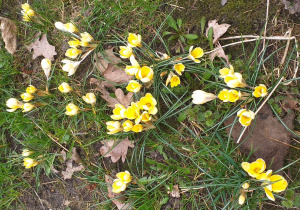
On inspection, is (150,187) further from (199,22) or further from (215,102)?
(199,22)

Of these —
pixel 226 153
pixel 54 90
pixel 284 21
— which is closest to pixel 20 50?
pixel 54 90

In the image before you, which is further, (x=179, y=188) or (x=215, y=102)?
(x=179, y=188)

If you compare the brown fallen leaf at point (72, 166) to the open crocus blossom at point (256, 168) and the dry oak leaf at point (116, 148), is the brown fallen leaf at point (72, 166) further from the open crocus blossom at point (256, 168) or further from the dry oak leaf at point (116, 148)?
the open crocus blossom at point (256, 168)

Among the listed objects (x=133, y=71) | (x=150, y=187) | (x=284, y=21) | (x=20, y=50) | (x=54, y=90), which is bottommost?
(x=150, y=187)

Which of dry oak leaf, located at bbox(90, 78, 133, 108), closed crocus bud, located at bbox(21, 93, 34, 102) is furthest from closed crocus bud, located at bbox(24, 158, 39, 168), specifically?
dry oak leaf, located at bbox(90, 78, 133, 108)

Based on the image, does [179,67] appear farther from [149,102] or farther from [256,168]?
[256,168]

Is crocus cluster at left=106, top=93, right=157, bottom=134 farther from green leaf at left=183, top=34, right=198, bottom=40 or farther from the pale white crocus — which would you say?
the pale white crocus

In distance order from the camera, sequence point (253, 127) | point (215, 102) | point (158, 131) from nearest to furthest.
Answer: point (253, 127), point (215, 102), point (158, 131)
